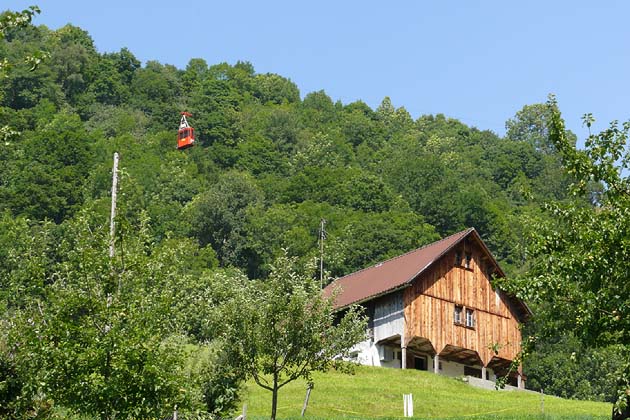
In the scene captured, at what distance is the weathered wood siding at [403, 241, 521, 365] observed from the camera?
64.1 m

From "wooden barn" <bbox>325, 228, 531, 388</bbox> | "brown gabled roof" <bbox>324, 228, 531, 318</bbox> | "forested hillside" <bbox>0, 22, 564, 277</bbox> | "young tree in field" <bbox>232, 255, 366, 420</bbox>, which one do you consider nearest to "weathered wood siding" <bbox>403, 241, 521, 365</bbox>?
"wooden barn" <bbox>325, 228, 531, 388</bbox>

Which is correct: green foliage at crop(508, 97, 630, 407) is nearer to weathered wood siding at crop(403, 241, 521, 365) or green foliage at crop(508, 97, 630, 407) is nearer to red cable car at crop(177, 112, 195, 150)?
weathered wood siding at crop(403, 241, 521, 365)

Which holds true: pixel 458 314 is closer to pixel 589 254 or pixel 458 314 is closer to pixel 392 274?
pixel 392 274

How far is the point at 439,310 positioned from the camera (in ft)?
214

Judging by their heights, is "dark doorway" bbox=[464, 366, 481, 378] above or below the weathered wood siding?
below

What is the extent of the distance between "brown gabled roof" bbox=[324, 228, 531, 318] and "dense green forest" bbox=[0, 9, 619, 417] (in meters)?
4.31

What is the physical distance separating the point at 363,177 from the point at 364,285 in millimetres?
67436

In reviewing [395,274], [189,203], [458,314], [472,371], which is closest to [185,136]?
[189,203]

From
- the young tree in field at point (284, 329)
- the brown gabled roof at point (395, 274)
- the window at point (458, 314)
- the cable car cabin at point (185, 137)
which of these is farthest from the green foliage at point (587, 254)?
the cable car cabin at point (185, 137)

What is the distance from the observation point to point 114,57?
183500 millimetres

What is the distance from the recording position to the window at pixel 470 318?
6675cm

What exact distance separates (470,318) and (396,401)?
20002 mm

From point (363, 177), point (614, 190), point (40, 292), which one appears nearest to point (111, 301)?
point (40, 292)

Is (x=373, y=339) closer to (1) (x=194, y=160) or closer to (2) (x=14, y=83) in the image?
(1) (x=194, y=160)
